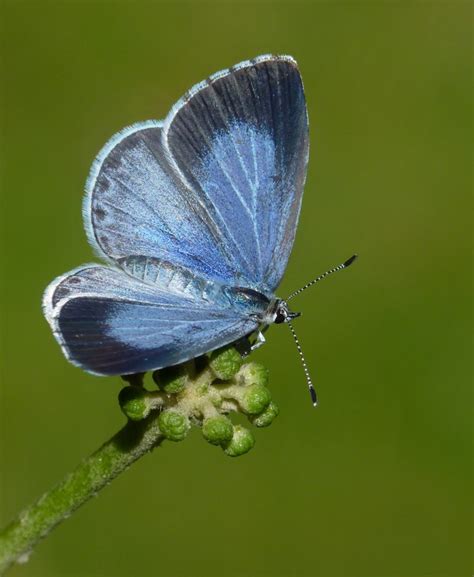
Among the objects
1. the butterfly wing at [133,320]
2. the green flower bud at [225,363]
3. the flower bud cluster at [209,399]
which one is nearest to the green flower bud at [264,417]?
the flower bud cluster at [209,399]

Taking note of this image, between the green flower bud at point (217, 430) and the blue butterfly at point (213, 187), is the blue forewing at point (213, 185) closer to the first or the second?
the blue butterfly at point (213, 187)

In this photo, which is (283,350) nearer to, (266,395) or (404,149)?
(404,149)

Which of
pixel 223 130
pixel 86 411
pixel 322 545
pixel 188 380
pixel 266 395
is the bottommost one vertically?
pixel 322 545

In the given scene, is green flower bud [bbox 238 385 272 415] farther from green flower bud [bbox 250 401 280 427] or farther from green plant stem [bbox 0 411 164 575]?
green plant stem [bbox 0 411 164 575]

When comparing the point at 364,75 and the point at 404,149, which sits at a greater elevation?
the point at 364,75

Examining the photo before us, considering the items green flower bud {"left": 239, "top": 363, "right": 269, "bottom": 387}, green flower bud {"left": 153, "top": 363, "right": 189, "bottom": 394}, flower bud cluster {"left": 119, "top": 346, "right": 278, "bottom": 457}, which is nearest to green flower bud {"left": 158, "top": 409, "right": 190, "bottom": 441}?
flower bud cluster {"left": 119, "top": 346, "right": 278, "bottom": 457}

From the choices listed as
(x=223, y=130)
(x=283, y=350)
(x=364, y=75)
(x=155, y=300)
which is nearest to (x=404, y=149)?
(x=364, y=75)

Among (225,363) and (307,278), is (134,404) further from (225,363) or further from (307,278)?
(307,278)
